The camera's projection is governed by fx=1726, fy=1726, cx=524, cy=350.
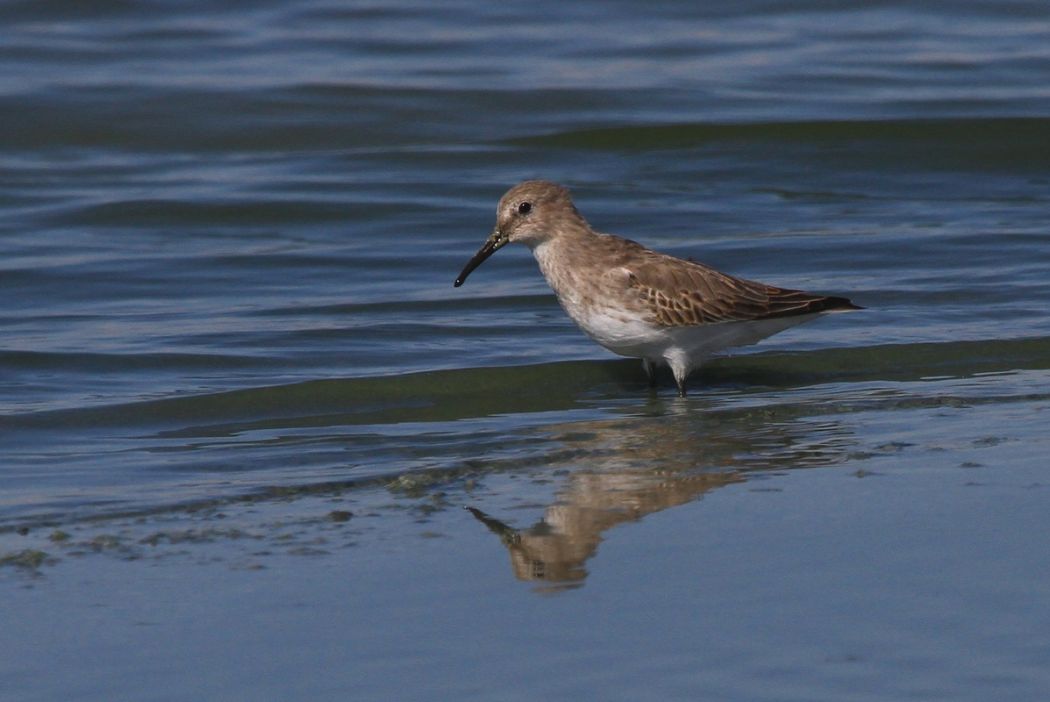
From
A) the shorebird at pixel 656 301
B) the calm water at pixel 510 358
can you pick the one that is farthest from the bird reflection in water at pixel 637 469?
the shorebird at pixel 656 301

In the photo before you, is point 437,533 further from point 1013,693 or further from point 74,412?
point 74,412

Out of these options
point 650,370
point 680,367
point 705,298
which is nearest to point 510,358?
point 650,370

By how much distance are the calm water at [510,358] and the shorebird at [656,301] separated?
1.10 feet

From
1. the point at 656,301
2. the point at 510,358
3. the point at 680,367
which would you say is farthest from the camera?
the point at 510,358

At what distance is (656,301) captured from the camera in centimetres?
909

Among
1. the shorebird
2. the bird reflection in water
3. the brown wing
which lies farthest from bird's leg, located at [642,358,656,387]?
the bird reflection in water

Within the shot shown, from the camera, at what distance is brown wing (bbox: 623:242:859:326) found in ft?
29.8

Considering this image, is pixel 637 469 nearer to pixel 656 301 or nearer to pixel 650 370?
pixel 656 301

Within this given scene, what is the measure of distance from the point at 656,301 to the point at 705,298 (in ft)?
0.91

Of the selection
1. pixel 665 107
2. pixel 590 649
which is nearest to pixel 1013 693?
pixel 590 649

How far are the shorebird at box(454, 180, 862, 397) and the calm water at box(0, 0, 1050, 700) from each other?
334 mm

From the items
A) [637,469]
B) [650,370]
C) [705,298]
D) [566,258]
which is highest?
[566,258]

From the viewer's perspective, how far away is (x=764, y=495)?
658cm

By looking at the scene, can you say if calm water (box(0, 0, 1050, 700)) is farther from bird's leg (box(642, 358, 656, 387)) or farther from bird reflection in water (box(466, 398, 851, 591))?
bird's leg (box(642, 358, 656, 387))
